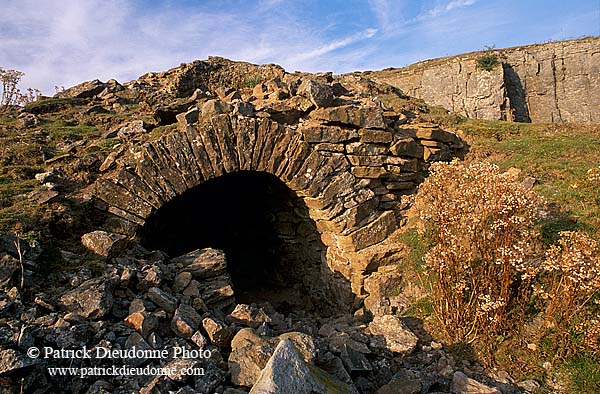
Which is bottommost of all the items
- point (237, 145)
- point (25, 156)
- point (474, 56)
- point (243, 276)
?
point (243, 276)

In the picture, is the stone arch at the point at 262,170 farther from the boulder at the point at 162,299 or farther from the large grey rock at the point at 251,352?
the large grey rock at the point at 251,352

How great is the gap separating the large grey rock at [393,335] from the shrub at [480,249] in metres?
0.47

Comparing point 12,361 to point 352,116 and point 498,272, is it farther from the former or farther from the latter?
point 352,116

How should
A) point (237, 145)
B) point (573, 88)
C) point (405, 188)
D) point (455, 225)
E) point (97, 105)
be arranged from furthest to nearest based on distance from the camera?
point (573, 88) → point (97, 105) → point (405, 188) → point (237, 145) → point (455, 225)

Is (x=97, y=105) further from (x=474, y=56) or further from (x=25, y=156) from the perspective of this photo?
(x=474, y=56)

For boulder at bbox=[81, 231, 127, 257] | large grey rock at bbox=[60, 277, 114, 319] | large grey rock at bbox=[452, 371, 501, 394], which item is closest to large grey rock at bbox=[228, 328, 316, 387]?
large grey rock at bbox=[60, 277, 114, 319]

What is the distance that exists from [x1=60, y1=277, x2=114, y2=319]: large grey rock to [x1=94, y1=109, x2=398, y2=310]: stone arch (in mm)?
1498

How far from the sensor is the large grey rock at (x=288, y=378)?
8.04ft

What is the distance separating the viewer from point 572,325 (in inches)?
148

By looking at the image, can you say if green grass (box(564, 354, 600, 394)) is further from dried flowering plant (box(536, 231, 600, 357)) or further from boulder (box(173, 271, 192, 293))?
boulder (box(173, 271, 192, 293))

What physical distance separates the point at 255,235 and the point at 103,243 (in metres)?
4.30

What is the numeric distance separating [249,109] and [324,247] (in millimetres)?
2686

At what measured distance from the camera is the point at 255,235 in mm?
8336

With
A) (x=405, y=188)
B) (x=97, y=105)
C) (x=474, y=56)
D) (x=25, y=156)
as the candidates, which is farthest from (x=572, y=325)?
(x=474, y=56)
